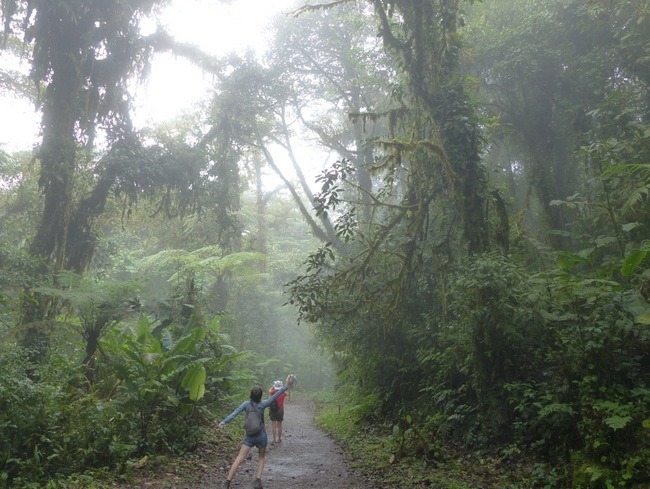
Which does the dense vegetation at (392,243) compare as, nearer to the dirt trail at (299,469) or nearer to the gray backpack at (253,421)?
the dirt trail at (299,469)

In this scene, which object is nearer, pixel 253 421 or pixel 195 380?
pixel 253 421

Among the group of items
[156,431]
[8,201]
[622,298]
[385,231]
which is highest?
[8,201]

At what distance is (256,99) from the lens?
1848 centimetres

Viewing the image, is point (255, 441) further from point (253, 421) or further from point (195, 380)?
point (195, 380)

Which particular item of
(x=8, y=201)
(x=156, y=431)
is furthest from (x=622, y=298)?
(x=8, y=201)

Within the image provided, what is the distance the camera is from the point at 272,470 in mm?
7719

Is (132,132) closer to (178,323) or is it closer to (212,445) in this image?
(178,323)

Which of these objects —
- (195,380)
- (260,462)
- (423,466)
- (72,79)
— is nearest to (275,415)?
(195,380)

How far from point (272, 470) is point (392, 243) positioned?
211 inches

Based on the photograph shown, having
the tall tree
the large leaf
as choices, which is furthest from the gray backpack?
the tall tree

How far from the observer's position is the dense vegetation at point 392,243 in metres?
5.98

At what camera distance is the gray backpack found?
6.64m

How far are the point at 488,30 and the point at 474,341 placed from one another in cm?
1205

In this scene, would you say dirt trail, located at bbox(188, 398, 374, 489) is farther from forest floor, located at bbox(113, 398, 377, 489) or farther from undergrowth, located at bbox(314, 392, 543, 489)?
undergrowth, located at bbox(314, 392, 543, 489)
